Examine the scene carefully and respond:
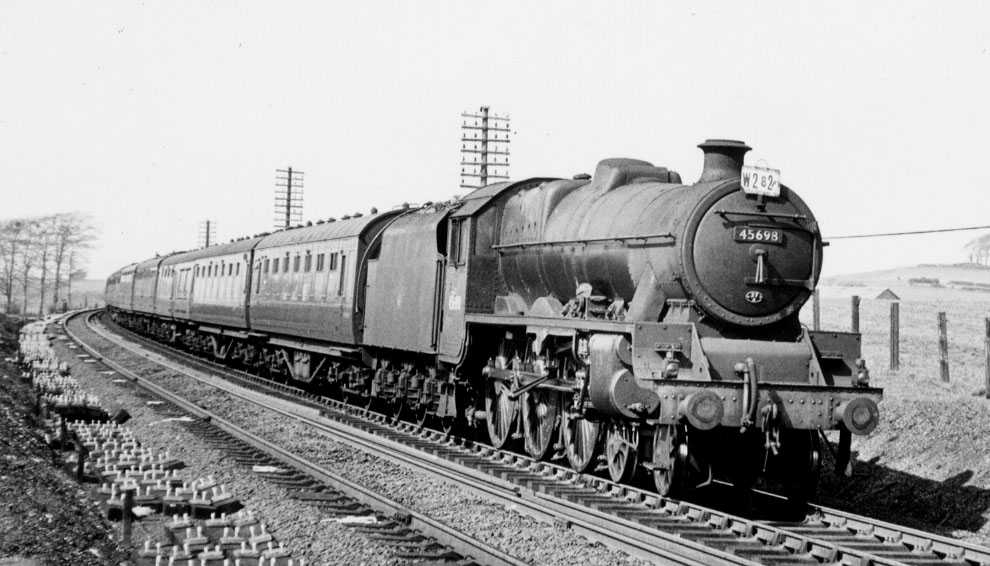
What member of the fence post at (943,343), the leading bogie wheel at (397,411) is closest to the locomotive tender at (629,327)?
the leading bogie wheel at (397,411)

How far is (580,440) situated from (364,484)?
2.50 meters

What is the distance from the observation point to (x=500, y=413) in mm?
12852

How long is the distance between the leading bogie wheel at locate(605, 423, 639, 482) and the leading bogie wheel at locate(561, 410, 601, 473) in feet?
0.58

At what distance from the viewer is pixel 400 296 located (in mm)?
15383

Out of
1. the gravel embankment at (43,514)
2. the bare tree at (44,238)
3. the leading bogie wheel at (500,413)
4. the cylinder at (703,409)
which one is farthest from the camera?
the bare tree at (44,238)

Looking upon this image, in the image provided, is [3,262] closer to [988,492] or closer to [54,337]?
[54,337]

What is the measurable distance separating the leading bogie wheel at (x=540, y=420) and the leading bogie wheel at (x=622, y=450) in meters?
1.15

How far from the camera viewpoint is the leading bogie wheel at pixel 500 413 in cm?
→ 1249

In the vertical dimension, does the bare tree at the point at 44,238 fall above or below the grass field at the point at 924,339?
above

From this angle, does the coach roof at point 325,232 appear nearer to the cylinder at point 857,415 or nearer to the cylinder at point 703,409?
the cylinder at point 703,409

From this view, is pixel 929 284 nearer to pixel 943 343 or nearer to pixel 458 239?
pixel 943 343

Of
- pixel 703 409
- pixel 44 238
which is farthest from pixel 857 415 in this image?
pixel 44 238

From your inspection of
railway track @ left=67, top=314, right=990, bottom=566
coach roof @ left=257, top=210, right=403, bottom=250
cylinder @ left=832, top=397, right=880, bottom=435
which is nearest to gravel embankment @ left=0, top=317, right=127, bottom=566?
railway track @ left=67, top=314, right=990, bottom=566

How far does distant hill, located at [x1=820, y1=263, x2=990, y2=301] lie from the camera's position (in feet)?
192
